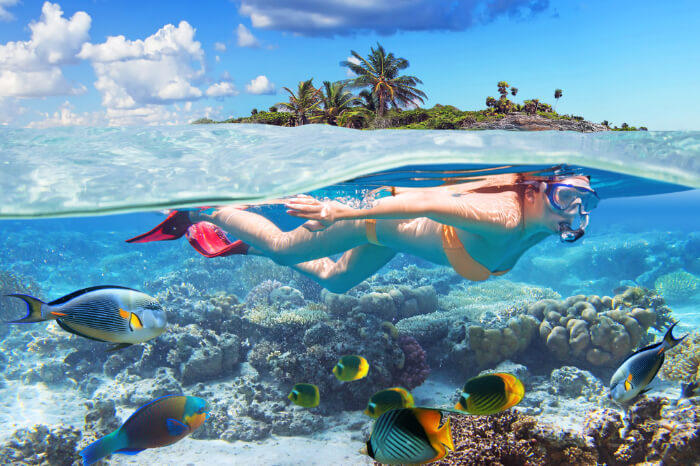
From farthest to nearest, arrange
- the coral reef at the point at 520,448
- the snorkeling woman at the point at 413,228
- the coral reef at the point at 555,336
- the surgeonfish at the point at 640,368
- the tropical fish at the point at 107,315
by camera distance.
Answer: the coral reef at the point at 555,336
the coral reef at the point at 520,448
the snorkeling woman at the point at 413,228
the surgeonfish at the point at 640,368
the tropical fish at the point at 107,315

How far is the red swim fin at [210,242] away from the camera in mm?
6672

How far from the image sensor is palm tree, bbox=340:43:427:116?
4262 centimetres

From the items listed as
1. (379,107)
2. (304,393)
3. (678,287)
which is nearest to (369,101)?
(379,107)

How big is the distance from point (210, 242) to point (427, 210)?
4818 millimetres

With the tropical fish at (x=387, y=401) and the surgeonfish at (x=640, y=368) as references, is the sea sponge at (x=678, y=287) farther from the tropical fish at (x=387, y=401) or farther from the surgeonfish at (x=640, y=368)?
the tropical fish at (x=387, y=401)

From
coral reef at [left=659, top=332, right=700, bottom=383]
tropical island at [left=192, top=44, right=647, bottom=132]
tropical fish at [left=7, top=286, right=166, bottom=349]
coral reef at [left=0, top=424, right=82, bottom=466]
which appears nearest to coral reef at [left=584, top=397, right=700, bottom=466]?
coral reef at [left=659, top=332, right=700, bottom=383]

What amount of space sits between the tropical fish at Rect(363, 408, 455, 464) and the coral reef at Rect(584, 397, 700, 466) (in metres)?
3.29

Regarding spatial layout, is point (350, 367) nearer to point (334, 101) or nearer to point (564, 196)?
point (564, 196)

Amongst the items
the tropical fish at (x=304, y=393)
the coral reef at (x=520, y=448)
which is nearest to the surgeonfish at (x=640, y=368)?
the coral reef at (x=520, y=448)

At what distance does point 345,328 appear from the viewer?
8.29m

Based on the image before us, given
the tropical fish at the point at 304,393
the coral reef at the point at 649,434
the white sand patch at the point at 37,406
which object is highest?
the tropical fish at the point at 304,393

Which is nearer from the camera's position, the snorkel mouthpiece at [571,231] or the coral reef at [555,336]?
the snorkel mouthpiece at [571,231]

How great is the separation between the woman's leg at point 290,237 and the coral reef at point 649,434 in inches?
166

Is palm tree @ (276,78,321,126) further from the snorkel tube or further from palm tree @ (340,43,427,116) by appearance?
the snorkel tube
